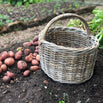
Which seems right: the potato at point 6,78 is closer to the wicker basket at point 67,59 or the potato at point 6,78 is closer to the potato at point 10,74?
the potato at point 10,74

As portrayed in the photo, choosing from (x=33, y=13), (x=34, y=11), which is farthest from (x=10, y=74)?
(x=34, y=11)

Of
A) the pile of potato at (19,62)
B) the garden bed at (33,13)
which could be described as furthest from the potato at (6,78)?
the garden bed at (33,13)

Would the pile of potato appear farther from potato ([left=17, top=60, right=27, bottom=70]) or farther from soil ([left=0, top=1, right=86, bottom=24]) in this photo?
soil ([left=0, top=1, right=86, bottom=24])

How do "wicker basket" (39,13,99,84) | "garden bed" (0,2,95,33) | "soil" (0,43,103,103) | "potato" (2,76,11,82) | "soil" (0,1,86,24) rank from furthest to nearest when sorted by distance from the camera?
"soil" (0,1,86,24) → "garden bed" (0,2,95,33) → "potato" (2,76,11,82) → "soil" (0,43,103,103) → "wicker basket" (39,13,99,84)

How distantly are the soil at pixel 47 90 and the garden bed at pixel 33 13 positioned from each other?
1732 millimetres

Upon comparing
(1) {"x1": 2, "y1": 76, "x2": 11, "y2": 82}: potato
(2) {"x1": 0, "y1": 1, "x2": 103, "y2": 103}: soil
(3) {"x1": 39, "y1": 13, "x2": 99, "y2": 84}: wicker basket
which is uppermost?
(3) {"x1": 39, "y1": 13, "x2": 99, "y2": 84}: wicker basket

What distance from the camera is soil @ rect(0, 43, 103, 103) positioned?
1646 mm

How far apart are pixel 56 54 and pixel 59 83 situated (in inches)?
16.2

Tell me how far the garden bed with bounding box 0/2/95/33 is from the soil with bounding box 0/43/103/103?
1732 mm

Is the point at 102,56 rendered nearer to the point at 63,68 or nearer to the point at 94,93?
the point at 94,93

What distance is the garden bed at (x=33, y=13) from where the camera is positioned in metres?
3.40

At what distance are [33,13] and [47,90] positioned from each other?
8.60ft

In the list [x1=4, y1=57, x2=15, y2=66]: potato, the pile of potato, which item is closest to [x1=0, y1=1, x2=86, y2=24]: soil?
the pile of potato

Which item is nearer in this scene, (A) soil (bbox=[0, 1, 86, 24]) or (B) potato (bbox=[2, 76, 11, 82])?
(B) potato (bbox=[2, 76, 11, 82])
